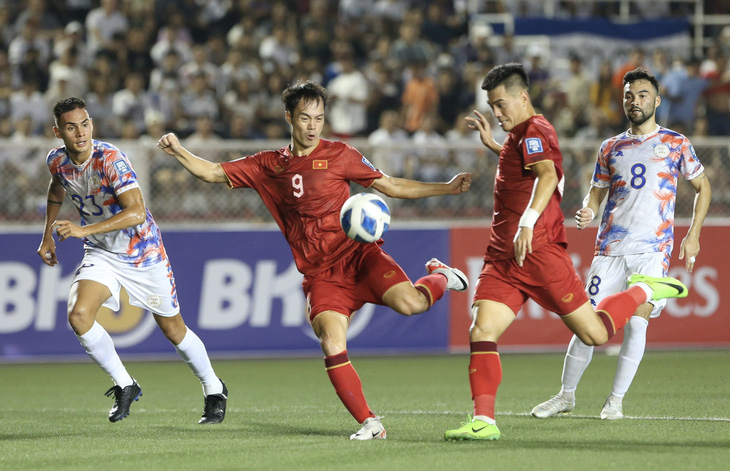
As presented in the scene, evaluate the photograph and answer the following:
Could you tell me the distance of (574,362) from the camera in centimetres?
750

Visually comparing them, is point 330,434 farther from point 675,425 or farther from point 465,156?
point 465,156

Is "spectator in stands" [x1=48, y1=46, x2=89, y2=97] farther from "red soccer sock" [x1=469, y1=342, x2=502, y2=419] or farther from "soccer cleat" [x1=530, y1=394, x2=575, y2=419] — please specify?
"red soccer sock" [x1=469, y1=342, x2=502, y2=419]

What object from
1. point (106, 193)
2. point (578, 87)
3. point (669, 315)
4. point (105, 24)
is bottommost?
point (669, 315)

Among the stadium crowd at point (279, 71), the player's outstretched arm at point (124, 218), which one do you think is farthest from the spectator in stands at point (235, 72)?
the player's outstretched arm at point (124, 218)

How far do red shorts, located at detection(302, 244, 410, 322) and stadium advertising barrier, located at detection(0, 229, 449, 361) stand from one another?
572 centimetres

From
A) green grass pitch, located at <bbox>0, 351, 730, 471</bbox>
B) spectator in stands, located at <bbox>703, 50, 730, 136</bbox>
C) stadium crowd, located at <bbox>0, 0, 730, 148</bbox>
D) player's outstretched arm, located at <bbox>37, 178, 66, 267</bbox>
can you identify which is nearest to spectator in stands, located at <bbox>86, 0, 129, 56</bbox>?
stadium crowd, located at <bbox>0, 0, 730, 148</bbox>

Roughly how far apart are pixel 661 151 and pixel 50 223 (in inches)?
173

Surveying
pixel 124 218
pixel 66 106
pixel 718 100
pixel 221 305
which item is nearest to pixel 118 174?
pixel 124 218

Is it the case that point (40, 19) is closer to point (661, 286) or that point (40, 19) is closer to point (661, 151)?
point (661, 151)

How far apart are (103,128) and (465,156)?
5.11 m

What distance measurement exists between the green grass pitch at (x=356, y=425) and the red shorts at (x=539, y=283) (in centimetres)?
83

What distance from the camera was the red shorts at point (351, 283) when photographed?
6668mm

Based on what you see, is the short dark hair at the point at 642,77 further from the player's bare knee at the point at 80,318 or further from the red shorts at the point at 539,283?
the player's bare knee at the point at 80,318

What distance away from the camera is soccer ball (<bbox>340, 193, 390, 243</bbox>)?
257 inches
